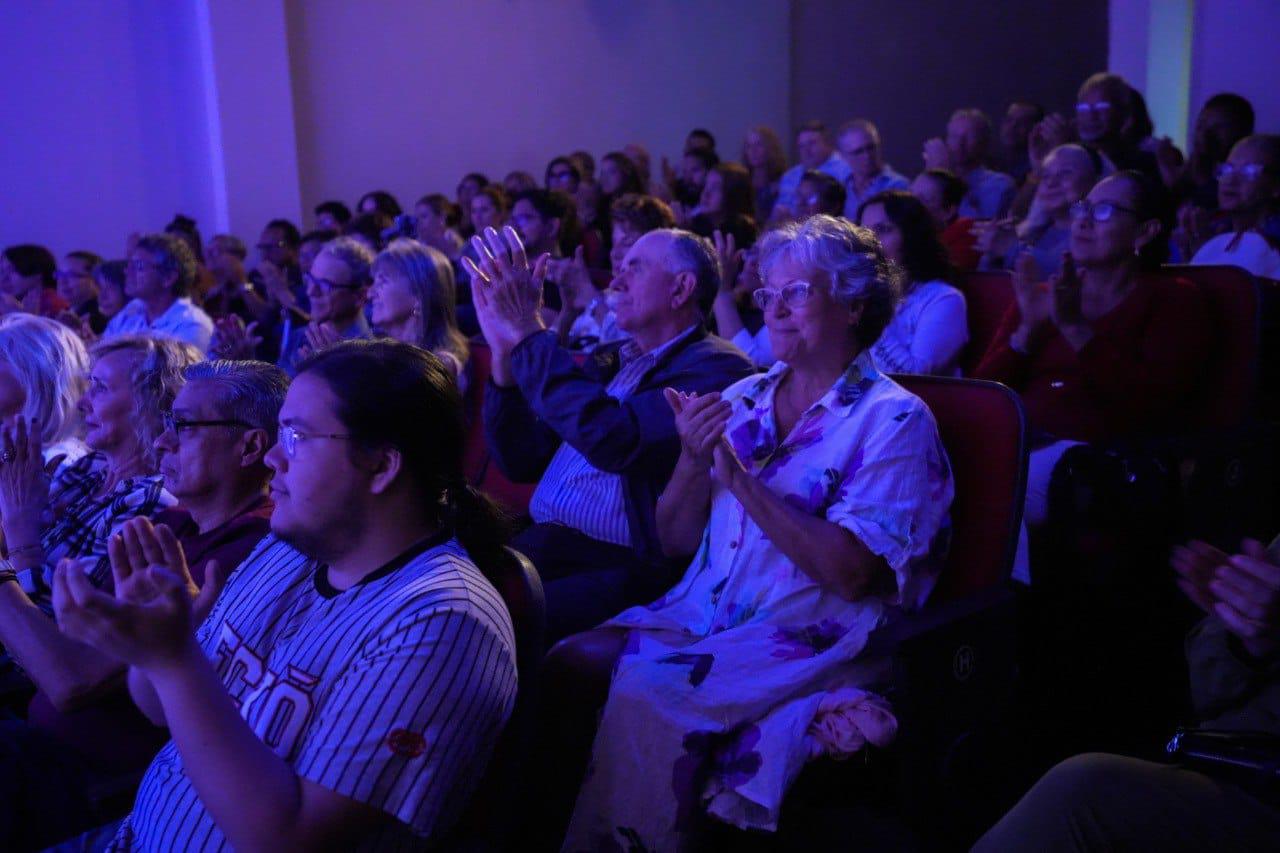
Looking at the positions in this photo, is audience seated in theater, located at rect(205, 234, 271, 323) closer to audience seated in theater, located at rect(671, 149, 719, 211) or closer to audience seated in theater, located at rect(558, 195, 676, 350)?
audience seated in theater, located at rect(558, 195, 676, 350)

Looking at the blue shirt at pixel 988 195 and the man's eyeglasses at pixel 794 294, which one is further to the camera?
the blue shirt at pixel 988 195

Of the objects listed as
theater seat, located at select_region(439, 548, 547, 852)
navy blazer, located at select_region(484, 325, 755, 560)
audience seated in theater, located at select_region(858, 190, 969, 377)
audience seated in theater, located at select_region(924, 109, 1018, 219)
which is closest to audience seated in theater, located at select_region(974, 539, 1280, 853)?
theater seat, located at select_region(439, 548, 547, 852)

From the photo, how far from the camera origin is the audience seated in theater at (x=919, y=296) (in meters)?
3.23

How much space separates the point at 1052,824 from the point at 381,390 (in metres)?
1.01

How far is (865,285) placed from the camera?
212 cm

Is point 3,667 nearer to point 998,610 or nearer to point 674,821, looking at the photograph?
point 674,821

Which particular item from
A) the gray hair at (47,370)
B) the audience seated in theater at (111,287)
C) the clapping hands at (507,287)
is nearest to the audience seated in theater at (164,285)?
the audience seated in theater at (111,287)

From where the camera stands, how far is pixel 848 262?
2.11 m

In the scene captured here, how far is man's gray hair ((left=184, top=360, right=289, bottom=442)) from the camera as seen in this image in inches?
76.5

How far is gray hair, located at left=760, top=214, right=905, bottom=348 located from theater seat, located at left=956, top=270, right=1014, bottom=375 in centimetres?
132

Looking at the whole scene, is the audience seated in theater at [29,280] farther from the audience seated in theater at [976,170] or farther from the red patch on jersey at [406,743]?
the red patch on jersey at [406,743]

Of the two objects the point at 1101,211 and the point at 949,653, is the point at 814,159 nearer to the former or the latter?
the point at 1101,211

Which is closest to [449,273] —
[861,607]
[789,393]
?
[789,393]

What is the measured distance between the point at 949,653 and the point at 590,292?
285 cm
